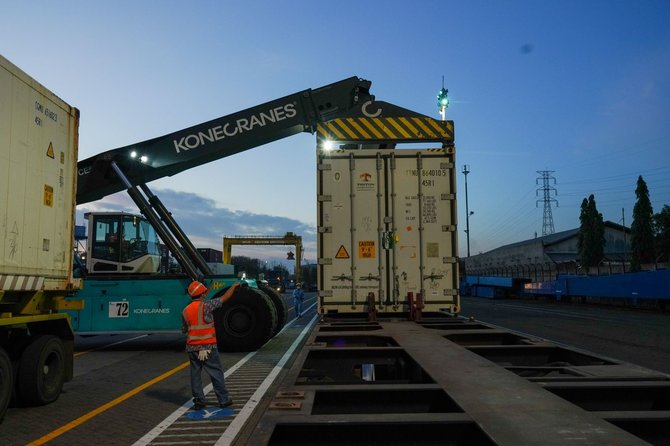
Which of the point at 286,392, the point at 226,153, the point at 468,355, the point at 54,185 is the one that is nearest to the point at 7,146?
the point at 54,185

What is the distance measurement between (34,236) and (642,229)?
50.4m

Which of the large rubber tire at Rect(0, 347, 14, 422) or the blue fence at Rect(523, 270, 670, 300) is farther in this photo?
the blue fence at Rect(523, 270, 670, 300)

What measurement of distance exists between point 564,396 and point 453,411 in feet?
2.84

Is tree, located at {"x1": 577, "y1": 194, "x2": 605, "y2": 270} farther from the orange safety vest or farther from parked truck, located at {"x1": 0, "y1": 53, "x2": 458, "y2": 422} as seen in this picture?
the orange safety vest

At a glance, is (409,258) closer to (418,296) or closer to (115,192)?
(418,296)

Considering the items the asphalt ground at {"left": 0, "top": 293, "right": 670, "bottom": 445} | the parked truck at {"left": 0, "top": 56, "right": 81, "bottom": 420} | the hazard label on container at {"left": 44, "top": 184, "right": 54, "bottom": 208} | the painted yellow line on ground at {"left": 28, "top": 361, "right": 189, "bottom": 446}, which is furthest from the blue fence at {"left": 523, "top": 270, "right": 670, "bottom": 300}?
the hazard label on container at {"left": 44, "top": 184, "right": 54, "bottom": 208}

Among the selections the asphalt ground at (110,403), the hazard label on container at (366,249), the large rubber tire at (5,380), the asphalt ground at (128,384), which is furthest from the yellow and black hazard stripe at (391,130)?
the large rubber tire at (5,380)

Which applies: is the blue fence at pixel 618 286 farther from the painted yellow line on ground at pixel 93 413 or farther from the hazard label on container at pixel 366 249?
the painted yellow line on ground at pixel 93 413

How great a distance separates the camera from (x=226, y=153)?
43.1ft

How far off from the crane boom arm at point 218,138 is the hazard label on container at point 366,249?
4.14 m

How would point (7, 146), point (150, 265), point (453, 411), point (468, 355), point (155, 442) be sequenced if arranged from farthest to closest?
point (150, 265)
point (7, 146)
point (155, 442)
point (468, 355)
point (453, 411)

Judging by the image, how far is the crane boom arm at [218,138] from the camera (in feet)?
40.6

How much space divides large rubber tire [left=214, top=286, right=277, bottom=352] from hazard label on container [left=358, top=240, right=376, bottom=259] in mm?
4416

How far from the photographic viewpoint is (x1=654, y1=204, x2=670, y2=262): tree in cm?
5162
